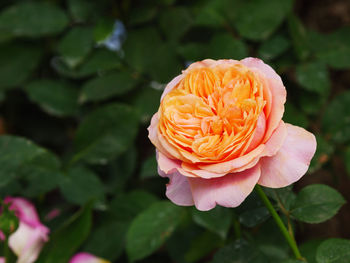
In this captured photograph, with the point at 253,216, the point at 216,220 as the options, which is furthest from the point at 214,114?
the point at 216,220

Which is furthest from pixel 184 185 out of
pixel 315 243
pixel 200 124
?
pixel 315 243

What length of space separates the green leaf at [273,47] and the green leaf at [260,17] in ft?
0.12

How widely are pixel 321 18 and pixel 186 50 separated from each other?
13.5 inches

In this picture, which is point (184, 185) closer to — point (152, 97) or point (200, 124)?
point (200, 124)

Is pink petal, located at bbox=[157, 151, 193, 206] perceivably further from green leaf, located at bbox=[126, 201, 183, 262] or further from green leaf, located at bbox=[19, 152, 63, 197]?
green leaf, located at bbox=[19, 152, 63, 197]

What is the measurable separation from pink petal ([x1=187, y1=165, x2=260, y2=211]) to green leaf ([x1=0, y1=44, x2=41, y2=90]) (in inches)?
26.9

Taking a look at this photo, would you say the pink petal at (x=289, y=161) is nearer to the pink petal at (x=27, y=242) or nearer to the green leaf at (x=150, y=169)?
the green leaf at (x=150, y=169)

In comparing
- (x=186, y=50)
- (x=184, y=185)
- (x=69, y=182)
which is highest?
(x=184, y=185)

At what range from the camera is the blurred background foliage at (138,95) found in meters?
0.74

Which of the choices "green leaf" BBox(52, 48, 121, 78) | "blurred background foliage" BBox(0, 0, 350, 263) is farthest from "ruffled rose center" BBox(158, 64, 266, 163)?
Answer: "green leaf" BBox(52, 48, 121, 78)

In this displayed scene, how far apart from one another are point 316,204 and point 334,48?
1.48ft

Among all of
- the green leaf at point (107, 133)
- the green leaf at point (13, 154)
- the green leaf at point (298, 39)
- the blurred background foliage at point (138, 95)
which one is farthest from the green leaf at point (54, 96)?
the green leaf at point (298, 39)

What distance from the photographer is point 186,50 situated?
2.93ft

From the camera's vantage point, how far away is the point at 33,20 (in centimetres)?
95
